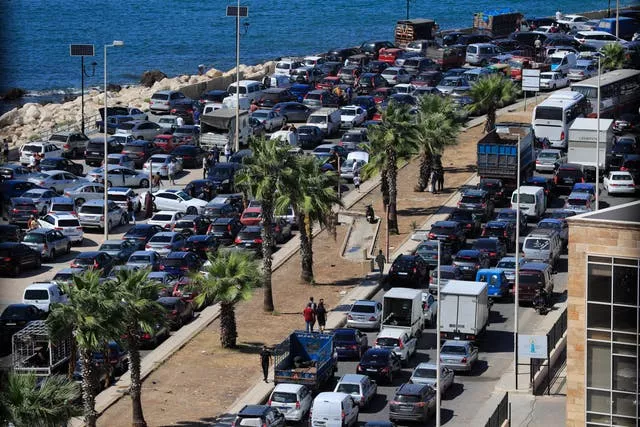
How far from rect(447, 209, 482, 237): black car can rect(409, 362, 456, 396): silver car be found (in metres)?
19.1

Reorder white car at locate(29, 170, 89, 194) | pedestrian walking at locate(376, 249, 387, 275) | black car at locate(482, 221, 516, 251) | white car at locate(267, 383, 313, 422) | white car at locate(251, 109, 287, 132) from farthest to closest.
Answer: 1. white car at locate(251, 109, 287, 132)
2. white car at locate(29, 170, 89, 194)
3. black car at locate(482, 221, 516, 251)
4. pedestrian walking at locate(376, 249, 387, 275)
5. white car at locate(267, 383, 313, 422)

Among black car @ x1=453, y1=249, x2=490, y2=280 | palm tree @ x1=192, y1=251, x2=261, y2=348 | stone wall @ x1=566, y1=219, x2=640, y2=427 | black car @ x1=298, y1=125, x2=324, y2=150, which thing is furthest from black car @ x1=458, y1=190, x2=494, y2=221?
stone wall @ x1=566, y1=219, x2=640, y2=427

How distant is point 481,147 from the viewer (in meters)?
73.3

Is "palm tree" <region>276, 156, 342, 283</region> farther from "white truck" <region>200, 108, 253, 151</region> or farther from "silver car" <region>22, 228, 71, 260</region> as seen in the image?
"white truck" <region>200, 108, 253, 151</region>

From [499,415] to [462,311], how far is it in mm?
11335

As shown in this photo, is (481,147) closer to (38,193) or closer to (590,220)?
(38,193)

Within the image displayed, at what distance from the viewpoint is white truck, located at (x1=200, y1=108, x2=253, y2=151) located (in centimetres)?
8481

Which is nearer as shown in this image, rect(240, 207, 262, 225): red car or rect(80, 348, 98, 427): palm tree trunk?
rect(80, 348, 98, 427): palm tree trunk

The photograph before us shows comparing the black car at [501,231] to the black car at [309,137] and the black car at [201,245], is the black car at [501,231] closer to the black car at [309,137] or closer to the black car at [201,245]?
the black car at [201,245]

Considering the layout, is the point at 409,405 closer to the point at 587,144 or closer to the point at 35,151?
the point at 587,144

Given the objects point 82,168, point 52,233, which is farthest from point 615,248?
point 82,168

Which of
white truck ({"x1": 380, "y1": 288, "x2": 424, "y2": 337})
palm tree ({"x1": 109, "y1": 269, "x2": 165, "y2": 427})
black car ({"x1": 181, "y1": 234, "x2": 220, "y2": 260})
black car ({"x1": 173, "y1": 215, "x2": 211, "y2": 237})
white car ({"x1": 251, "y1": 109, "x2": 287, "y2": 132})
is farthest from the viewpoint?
white car ({"x1": 251, "y1": 109, "x2": 287, "y2": 132})

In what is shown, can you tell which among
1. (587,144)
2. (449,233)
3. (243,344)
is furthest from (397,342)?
(587,144)

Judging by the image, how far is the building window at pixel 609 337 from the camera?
21.1m
